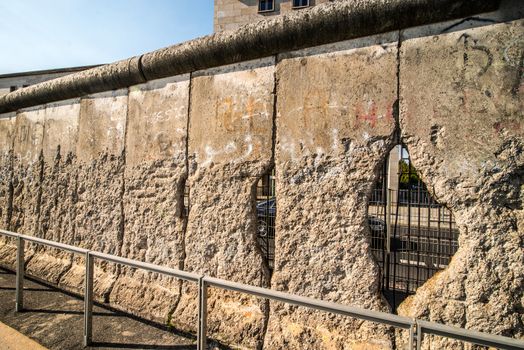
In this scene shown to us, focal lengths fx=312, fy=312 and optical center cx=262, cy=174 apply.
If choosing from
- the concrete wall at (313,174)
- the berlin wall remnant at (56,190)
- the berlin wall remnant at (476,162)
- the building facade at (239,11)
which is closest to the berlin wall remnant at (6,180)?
the berlin wall remnant at (56,190)

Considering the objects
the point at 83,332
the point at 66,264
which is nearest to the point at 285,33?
the point at 83,332

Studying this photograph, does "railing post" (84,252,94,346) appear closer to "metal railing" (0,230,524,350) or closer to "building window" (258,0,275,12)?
"metal railing" (0,230,524,350)

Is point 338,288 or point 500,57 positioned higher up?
point 500,57

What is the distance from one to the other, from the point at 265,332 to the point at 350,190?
1259 mm

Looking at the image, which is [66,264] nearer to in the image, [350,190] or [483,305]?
[350,190]

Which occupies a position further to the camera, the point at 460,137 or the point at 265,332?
the point at 265,332

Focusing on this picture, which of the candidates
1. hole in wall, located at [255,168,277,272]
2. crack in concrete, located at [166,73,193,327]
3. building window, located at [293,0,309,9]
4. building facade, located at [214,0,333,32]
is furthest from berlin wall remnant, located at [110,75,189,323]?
building window, located at [293,0,309,9]

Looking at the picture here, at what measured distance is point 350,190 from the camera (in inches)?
84.0

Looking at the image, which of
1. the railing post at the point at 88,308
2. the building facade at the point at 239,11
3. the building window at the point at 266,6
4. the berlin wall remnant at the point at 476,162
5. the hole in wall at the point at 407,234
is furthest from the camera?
the building window at the point at 266,6

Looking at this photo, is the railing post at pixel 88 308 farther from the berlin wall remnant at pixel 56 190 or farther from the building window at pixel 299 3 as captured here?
the building window at pixel 299 3

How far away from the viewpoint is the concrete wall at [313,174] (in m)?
1.80

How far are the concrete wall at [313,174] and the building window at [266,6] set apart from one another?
19587 mm

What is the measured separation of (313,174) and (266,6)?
21300mm

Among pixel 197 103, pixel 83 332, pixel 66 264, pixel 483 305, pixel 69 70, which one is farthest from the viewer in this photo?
pixel 69 70
